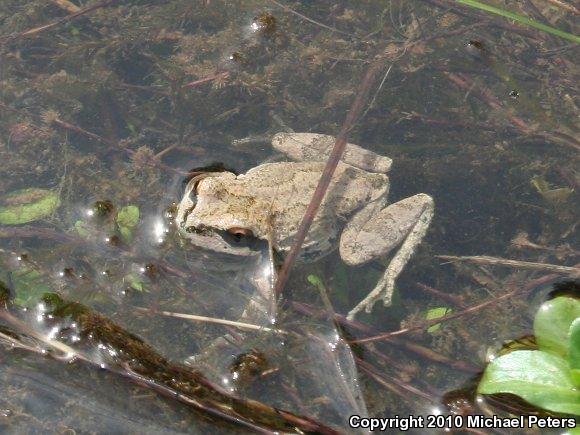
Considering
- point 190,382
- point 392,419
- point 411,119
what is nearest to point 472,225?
point 411,119

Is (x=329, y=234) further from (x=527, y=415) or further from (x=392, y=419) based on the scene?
(x=527, y=415)

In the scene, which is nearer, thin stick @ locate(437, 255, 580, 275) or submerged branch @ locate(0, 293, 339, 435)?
submerged branch @ locate(0, 293, 339, 435)

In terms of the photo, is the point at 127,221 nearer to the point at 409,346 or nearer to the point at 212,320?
the point at 212,320

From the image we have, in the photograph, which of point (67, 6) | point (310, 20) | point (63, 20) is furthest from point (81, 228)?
point (310, 20)

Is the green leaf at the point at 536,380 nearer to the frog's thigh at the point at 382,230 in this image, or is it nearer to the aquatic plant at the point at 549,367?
the aquatic plant at the point at 549,367

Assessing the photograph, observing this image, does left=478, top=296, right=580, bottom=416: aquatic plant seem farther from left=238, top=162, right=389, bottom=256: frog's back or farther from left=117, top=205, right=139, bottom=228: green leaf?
left=117, top=205, right=139, bottom=228: green leaf

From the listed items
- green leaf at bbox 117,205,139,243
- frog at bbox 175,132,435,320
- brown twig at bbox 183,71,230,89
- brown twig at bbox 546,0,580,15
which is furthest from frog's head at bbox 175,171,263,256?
brown twig at bbox 546,0,580,15
